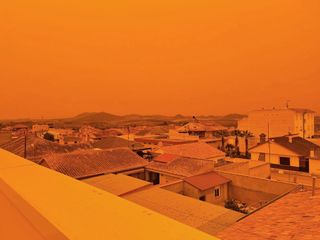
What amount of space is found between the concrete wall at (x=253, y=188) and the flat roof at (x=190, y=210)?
3459 mm

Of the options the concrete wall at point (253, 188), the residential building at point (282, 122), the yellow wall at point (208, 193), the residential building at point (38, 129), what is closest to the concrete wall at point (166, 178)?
the yellow wall at point (208, 193)

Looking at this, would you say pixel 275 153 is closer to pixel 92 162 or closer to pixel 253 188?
pixel 253 188

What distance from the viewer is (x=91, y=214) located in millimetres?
655

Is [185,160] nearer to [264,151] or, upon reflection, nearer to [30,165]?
[264,151]

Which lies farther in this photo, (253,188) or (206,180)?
(206,180)

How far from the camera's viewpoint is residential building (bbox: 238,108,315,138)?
2566 cm

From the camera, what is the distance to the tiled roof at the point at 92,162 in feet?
30.1

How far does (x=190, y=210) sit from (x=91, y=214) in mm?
5092

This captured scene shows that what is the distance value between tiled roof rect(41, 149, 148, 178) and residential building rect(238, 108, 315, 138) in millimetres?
18897

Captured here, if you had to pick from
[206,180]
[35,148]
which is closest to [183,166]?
[206,180]

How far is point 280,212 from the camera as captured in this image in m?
3.95

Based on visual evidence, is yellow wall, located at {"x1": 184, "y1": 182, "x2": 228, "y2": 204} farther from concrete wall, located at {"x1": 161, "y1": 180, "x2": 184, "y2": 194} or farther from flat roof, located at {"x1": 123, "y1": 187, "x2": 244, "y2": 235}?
flat roof, located at {"x1": 123, "y1": 187, "x2": 244, "y2": 235}

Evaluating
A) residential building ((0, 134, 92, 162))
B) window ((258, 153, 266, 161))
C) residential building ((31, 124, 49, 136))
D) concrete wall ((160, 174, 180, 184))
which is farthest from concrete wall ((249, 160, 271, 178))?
residential building ((31, 124, 49, 136))

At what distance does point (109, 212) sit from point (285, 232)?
9.77ft
